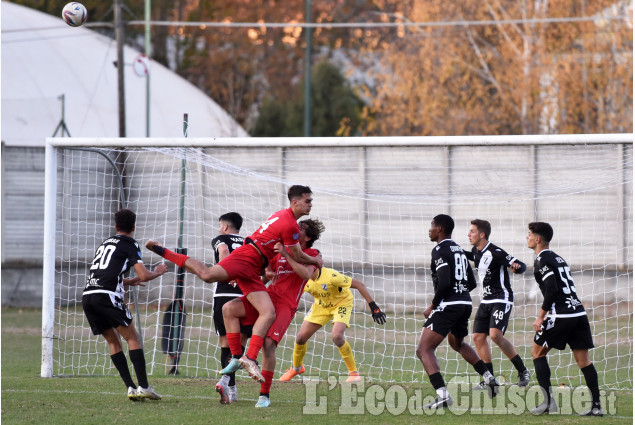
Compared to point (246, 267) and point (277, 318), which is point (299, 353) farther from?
point (246, 267)

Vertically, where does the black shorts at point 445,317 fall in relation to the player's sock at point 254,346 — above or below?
above

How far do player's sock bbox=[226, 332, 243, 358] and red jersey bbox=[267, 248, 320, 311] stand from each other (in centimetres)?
69

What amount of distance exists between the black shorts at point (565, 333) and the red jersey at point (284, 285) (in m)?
2.60

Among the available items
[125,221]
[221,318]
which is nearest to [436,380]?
[221,318]

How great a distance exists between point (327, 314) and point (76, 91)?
2246cm

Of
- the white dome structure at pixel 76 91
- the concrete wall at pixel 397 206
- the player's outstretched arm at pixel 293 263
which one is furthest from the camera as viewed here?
the white dome structure at pixel 76 91

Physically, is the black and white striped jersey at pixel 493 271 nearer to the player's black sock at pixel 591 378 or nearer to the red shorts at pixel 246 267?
the player's black sock at pixel 591 378

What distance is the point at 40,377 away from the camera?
10961mm

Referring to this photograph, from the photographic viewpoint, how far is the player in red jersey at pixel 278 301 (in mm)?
8859

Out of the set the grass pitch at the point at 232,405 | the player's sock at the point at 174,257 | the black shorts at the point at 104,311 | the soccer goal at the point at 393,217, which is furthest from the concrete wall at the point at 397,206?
the player's sock at the point at 174,257

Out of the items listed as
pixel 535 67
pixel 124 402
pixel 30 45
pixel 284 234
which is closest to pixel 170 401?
pixel 124 402

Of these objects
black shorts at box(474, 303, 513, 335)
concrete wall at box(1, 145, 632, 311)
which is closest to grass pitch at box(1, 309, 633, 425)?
black shorts at box(474, 303, 513, 335)

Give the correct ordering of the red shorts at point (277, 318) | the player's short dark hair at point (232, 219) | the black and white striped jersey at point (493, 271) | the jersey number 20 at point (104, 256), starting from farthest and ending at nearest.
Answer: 1. the black and white striped jersey at point (493, 271)
2. the player's short dark hair at point (232, 219)
3. the red shorts at point (277, 318)
4. the jersey number 20 at point (104, 256)

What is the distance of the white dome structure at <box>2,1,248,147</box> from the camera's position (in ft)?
93.0
